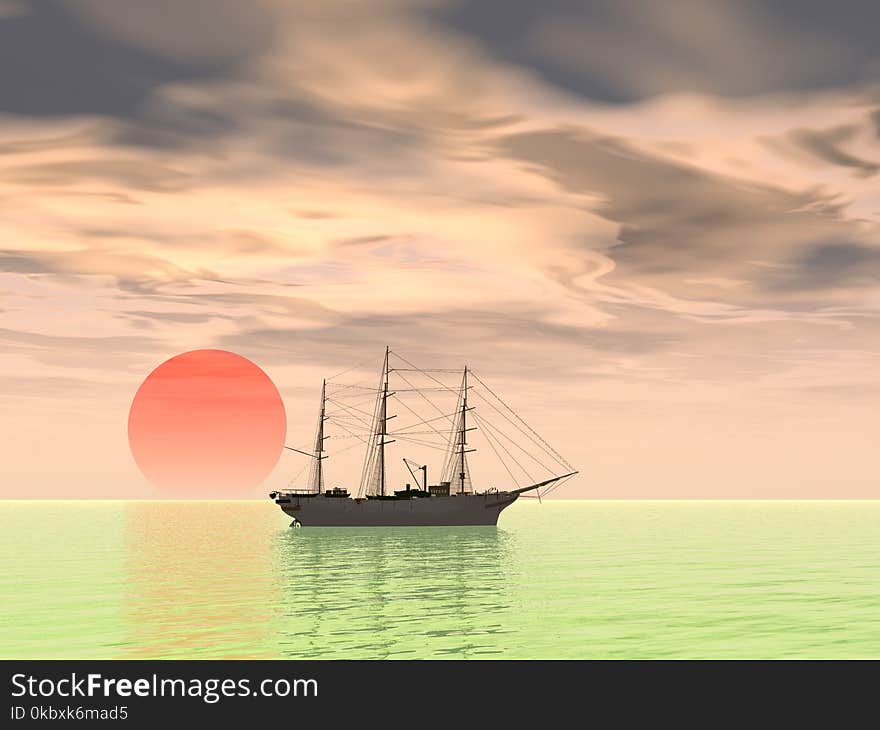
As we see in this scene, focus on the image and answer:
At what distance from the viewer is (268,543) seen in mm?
133875

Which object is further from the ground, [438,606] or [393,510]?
[393,510]

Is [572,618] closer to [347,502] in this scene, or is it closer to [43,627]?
[43,627]

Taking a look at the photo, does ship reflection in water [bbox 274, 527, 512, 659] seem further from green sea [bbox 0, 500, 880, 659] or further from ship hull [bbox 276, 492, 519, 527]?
ship hull [bbox 276, 492, 519, 527]

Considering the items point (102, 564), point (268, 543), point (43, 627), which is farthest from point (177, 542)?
point (43, 627)

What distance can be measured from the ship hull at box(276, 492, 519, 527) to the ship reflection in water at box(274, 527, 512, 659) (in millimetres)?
56515

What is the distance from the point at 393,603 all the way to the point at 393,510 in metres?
110

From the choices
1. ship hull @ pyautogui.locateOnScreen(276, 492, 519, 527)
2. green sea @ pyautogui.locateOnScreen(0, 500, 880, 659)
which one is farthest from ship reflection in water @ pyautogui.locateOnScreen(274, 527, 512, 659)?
ship hull @ pyautogui.locateOnScreen(276, 492, 519, 527)

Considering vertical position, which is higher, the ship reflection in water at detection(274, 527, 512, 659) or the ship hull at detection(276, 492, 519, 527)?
the ship hull at detection(276, 492, 519, 527)

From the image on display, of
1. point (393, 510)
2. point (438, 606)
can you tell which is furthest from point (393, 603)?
point (393, 510)

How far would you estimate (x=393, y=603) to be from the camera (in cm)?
5381

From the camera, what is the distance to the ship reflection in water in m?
39.2

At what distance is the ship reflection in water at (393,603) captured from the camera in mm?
39219

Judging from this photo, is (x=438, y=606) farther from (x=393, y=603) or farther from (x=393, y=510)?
(x=393, y=510)
